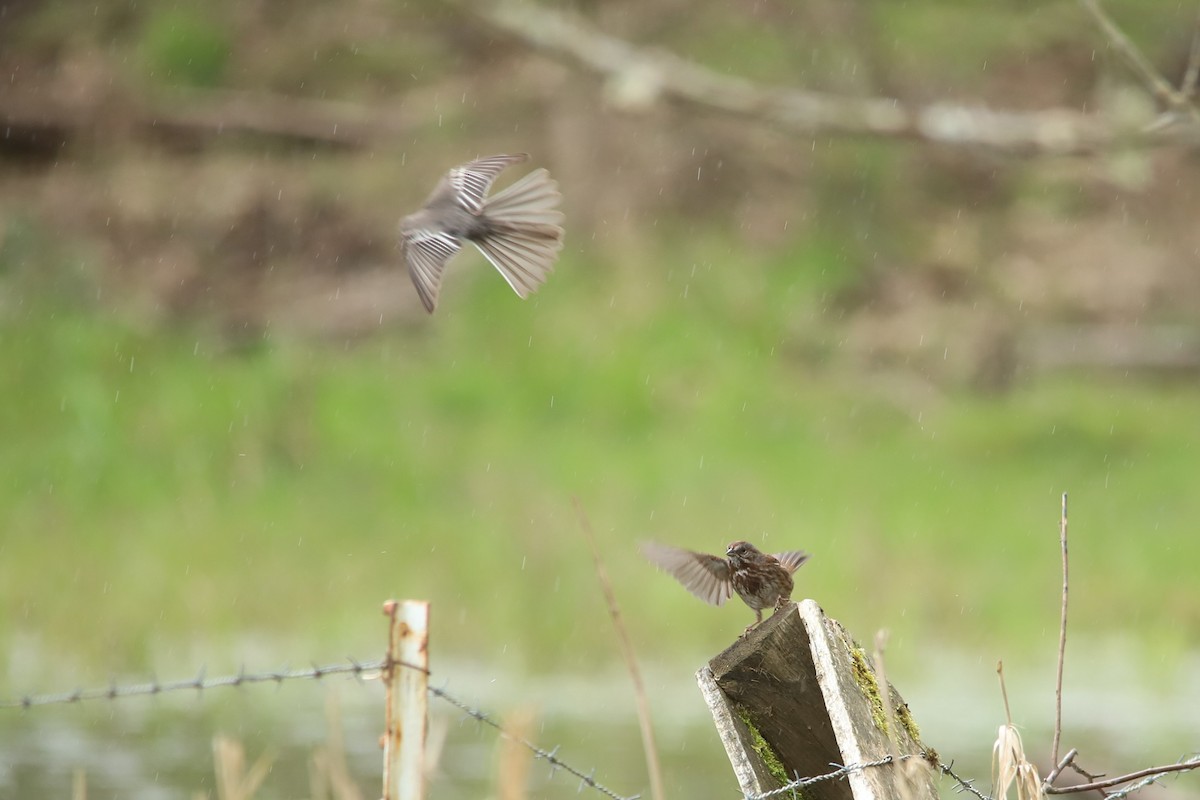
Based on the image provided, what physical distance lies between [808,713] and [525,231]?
1186 millimetres

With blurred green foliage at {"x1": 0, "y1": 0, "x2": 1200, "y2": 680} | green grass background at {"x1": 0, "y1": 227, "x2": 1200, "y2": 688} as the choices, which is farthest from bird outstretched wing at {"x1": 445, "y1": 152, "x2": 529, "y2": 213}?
green grass background at {"x1": 0, "y1": 227, "x2": 1200, "y2": 688}

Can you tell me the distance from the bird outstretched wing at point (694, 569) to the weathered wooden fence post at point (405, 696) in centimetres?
40

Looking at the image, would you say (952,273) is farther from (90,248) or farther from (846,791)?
(846,791)

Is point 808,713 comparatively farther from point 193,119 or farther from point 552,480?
point 193,119

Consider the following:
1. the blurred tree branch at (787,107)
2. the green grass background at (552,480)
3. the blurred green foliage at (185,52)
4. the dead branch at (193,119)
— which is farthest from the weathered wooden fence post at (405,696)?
the blurred green foliage at (185,52)

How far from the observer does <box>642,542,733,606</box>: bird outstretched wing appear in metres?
2.96

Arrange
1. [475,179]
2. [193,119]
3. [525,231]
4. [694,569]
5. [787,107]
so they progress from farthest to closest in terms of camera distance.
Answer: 1. [193,119]
2. [787,107]
3. [475,179]
4. [525,231]
5. [694,569]

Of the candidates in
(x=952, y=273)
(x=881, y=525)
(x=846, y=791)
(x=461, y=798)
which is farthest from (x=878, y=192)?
(x=846, y=791)

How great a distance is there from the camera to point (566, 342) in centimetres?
1227

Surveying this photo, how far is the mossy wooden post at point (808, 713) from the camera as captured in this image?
244 cm

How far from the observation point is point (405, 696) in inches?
114

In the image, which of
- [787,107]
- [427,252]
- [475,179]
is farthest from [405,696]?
[787,107]

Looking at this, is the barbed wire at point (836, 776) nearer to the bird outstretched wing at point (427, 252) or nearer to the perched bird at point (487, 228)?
the perched bird at point (487, 228)

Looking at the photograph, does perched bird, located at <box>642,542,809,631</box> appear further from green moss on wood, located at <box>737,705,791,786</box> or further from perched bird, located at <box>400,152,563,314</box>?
perched bird, located at <box>400,152,563,314</box>
